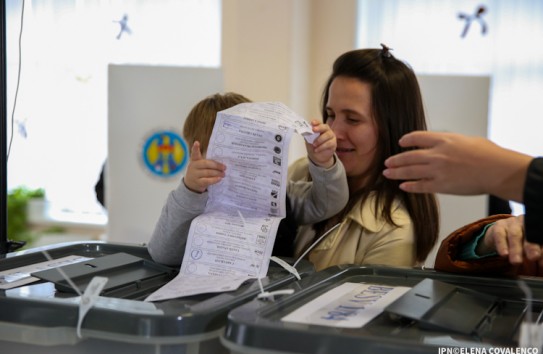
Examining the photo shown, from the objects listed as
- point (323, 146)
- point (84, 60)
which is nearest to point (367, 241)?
point (323, 146)

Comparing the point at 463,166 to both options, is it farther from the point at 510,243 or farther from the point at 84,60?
the point at 84,60

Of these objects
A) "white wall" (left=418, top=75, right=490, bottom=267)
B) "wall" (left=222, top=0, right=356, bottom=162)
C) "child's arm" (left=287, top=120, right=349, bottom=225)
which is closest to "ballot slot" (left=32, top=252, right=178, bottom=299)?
"child's arm" (left=287, top=120, right=349, bottom=225)

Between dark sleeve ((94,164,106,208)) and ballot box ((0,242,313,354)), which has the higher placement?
ballot box ((0,242,313,354))

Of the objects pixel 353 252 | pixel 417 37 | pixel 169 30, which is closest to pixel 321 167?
pixel 353 252

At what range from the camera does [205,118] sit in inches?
54.7

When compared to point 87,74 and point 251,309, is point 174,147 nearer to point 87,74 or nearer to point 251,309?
point 87,74

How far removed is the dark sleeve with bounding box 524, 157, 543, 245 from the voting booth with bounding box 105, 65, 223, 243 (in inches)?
95.7

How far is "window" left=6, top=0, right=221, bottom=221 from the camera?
406cm

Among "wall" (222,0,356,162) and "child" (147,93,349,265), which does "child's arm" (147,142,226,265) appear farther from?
"wall" (222,0,356,162)

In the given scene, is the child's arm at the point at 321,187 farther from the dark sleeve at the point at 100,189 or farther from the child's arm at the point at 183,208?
the dark sleeve at the point at 100,189

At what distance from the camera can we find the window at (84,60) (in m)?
4.06

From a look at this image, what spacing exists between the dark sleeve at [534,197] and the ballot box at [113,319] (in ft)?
1.16

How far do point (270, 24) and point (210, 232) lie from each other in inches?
107

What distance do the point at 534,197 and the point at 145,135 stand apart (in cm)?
263
